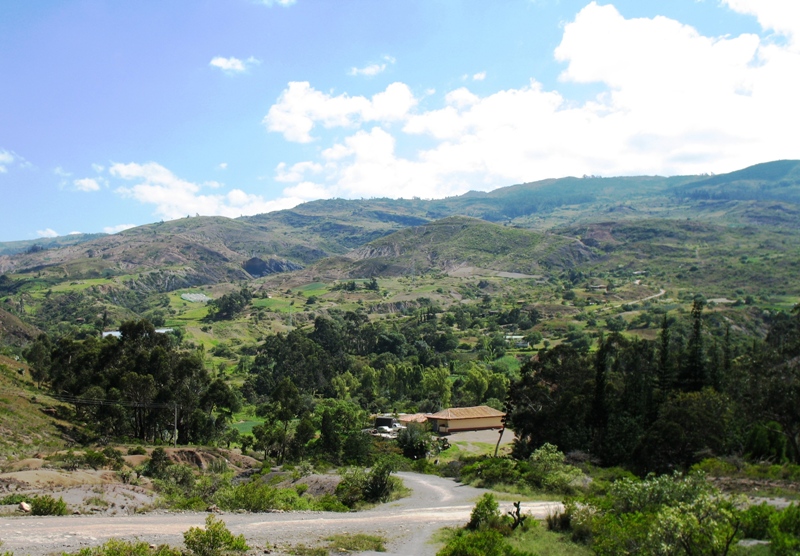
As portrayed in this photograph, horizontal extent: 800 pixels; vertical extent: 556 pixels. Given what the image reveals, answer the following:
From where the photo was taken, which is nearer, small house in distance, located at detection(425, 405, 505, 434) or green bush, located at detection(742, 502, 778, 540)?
green bush, located at detection(742, 502, 778, 540)

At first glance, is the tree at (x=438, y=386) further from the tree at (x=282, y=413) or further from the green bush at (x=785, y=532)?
the green bush at (x=785, y=532)

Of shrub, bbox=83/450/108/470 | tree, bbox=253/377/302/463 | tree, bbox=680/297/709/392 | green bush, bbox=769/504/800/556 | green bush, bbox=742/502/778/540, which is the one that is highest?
green bush, bbox=769/504/800/556

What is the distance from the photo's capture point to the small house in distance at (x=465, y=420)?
211 ft

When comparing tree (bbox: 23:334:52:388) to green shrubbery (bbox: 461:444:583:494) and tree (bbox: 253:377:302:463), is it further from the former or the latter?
green shrubbery (bbox: 461:444:583:494)

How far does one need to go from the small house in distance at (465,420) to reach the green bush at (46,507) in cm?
4762

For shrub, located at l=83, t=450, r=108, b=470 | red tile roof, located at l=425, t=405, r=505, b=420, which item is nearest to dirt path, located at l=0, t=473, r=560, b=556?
shrub, located at l=83, t=450, r=108, b=470

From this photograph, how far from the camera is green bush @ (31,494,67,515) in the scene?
20078 mm

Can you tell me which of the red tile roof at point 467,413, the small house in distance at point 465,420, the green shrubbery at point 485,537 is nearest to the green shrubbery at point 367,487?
the green shrubbery at point 485,537

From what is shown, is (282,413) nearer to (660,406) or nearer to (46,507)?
(46,507)

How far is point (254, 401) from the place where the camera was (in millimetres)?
79125

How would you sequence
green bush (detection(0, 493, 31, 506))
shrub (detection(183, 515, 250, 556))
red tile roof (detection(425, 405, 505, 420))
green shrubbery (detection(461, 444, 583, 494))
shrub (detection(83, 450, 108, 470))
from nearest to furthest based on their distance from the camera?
shrub (detection(183, 515, 250, 556)), green bush (detection(0, 493, 31, 506)), green shrubbery (detection(461, 444, 583, 494)), shrub (detection(83, 450, 108, 470)), red tile roof (detection(425, 405, 505, 420))

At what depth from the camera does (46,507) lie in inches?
800

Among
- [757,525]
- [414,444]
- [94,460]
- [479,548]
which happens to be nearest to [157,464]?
[94,460]

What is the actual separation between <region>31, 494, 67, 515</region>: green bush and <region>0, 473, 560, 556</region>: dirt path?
1.32m
